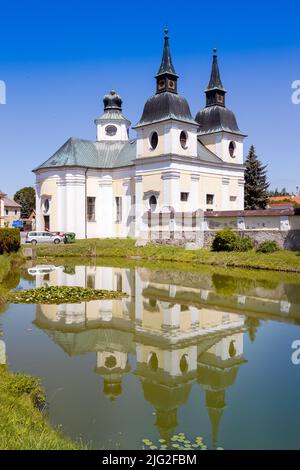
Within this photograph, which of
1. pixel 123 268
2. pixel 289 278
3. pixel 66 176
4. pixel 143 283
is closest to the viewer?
pixel 143 283

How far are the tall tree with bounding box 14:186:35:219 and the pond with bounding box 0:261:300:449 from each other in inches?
3042

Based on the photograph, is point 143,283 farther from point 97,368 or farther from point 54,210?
point 54,210

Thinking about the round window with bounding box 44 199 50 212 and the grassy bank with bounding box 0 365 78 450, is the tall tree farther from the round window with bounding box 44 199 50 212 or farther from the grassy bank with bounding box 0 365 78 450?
the grassy bank with bounding box 0 365 78 450

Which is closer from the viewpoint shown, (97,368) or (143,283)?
(97,368)

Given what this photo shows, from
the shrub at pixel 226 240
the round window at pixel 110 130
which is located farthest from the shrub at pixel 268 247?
the round window at pixel 110 130

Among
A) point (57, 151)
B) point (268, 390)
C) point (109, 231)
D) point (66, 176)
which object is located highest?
point (57, 151)

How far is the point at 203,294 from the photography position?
17.7 m

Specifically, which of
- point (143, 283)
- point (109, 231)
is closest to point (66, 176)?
point (109, 231)

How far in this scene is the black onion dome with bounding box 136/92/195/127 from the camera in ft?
125

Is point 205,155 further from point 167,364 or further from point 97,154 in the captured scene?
point 167,364

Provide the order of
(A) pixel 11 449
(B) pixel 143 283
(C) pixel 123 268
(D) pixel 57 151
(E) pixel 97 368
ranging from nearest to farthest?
1. (A) pixel 11 449
2. (E) pixel 97 368
3. (B) pixel 143 283
4. (C) pixel 123 268
5. (D) pixel 57 151

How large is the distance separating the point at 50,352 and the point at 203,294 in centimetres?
872

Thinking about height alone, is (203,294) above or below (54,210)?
below

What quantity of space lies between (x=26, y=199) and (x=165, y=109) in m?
60.0
